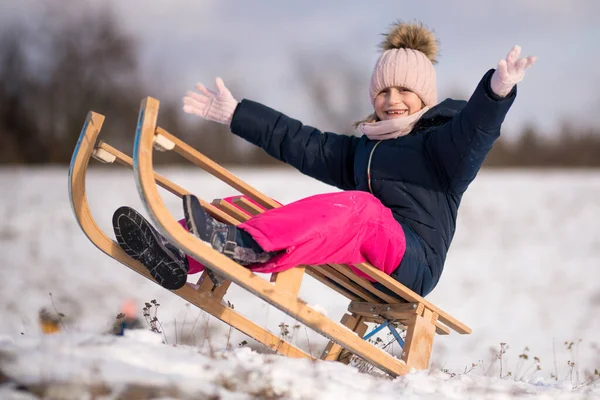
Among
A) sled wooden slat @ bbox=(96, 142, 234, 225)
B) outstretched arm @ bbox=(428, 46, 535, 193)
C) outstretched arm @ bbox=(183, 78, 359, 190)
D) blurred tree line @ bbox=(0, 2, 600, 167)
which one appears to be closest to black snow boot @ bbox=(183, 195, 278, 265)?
sled wooden slat @ bbox=(96, 142, 234, 225)

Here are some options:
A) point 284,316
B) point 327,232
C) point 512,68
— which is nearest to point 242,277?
point 327,232

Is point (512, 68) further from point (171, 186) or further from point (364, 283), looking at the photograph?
point (171, 186)

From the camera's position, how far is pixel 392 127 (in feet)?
10.5

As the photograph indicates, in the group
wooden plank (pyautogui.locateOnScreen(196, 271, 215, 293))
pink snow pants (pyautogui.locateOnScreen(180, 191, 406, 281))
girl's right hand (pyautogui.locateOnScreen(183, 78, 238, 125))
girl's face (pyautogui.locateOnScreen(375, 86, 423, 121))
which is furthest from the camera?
girl's face (pyautogui.locateOnScreen(375, 86, 423, 121))

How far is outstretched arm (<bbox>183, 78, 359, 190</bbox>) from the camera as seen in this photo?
3.21 meters

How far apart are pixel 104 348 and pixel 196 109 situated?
4.58ft

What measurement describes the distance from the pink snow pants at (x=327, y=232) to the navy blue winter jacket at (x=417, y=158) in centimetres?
21

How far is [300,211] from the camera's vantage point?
8.17 feet

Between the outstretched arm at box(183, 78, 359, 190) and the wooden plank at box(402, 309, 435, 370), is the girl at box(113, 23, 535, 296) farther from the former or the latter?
the wooden plank at box(402, 309, 435, 370)

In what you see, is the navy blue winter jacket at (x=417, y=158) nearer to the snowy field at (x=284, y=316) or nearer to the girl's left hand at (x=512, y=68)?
the girl's left hand at (x=512, y=68)

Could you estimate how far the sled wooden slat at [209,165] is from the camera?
2543 mm

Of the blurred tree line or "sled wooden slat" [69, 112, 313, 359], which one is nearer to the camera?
"sled wooden slat" [69, 112, 313, 359]

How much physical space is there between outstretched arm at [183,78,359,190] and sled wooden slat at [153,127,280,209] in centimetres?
48

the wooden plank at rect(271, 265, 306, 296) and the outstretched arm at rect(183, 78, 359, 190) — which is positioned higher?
the outstretched arm at rect(183, 78, 359, 190)
